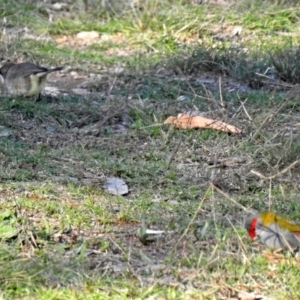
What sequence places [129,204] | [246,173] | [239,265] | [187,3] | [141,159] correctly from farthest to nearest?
[187,3]
[141,159]
[246,173]
[129,204]
[239,265]

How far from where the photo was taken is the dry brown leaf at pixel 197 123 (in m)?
6.57

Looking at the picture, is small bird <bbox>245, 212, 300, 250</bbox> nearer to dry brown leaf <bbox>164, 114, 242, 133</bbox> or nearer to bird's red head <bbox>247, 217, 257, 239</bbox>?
bird's red head <bbox>247, 217, 257, 239</bbox>

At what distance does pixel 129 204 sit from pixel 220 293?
3.99ft

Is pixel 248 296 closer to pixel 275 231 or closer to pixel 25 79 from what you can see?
pixel 275 231

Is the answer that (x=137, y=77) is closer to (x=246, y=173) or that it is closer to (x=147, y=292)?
(x=246, y=173)

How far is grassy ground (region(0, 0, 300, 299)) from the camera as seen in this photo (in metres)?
4.25

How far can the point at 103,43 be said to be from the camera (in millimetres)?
9836

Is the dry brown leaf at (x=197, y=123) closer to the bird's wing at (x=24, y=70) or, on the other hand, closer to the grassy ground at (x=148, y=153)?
the grassy ground at (x=148, y=153)

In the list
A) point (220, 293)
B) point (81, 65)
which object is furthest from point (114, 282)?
point (81, 65)

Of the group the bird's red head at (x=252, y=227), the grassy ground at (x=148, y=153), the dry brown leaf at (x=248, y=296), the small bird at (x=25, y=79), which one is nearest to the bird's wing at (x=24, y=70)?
the small bird at (x=25, y=79)

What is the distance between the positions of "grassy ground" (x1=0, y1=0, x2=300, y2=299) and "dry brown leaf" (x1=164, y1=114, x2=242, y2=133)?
57 mm

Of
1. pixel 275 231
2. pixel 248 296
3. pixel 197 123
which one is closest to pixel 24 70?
pixel 197 123

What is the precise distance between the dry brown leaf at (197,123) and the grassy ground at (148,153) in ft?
0.19

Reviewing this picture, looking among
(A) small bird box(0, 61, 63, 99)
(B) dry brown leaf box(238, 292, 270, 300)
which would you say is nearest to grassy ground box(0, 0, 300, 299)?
(B) dry brown leaf box(238, 292, 270, 300)
